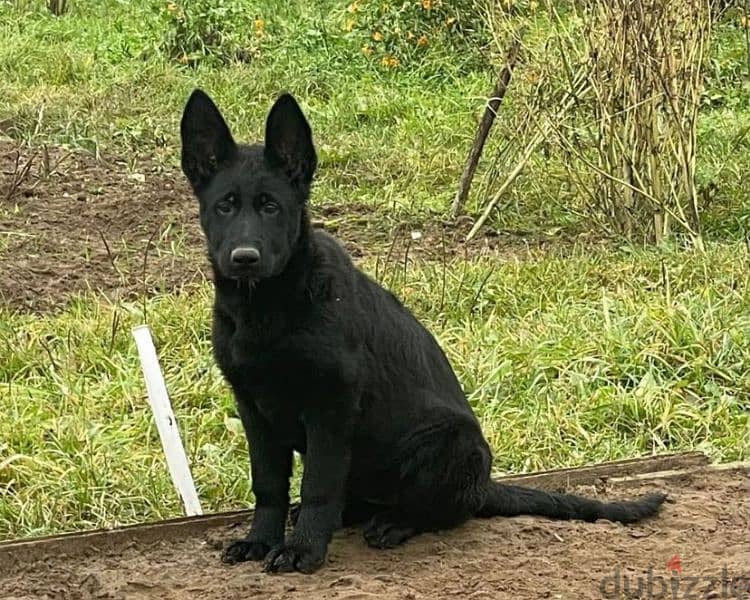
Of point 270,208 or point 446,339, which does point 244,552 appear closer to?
point 270,208

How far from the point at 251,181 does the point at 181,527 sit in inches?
46.6

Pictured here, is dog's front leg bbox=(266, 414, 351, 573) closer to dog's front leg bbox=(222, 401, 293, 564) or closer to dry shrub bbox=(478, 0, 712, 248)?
dog's front leg bbox=(222, 401, 293, 564)

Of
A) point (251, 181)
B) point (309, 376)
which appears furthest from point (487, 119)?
point (309, 376)

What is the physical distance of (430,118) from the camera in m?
11.3

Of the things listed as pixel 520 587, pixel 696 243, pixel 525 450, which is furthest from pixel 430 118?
pixel 520 587

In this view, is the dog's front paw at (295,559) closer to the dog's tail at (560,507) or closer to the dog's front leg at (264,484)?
the dog's front leg at (264,484)

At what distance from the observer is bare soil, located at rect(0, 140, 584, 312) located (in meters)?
7.30

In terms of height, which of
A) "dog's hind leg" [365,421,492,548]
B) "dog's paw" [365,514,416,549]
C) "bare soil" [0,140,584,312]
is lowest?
"dog's paw" [365,514,416,549]

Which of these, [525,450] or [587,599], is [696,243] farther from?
[587,599]

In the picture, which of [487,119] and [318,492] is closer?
[318,492]

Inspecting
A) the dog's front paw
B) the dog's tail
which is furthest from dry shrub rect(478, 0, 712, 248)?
the dog's front paw

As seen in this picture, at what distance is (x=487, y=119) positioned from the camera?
8547mm

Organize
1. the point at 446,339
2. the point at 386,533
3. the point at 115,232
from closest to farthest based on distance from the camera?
1. the point at 386,533
2. the point at 446,339
3. the point at 115,232

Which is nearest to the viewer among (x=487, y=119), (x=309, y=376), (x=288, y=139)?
(x=309, y=376)
